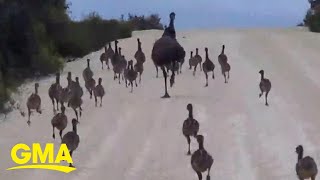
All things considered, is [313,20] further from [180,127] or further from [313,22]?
[180,127]

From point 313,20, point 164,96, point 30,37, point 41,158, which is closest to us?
point 41,158

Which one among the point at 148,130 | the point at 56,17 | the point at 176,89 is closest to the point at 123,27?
the point at 56,17

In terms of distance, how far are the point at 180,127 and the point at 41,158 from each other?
14.3 ft

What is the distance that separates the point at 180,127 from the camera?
66.3 ft

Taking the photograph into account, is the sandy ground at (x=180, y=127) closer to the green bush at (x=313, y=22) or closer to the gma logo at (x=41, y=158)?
the gma logo at (x=41, y=158)

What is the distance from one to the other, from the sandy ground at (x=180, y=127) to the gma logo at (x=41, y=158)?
0.72 ft

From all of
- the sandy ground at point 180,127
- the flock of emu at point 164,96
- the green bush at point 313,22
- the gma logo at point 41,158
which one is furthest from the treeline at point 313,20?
the gma logo at point 41,158

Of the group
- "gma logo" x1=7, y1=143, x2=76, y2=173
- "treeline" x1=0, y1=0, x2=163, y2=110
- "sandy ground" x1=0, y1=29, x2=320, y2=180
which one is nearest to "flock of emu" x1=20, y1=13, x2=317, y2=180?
"gma logo" x1=7, y1=143, x2=76, y2=173

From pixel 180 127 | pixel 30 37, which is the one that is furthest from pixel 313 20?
pixel 180 127

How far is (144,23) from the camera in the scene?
70.7 meters

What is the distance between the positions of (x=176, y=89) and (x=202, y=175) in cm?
1255

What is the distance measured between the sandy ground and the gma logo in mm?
220

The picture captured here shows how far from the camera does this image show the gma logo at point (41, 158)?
52.6ft

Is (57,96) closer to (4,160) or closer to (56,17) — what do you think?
(4,160)
